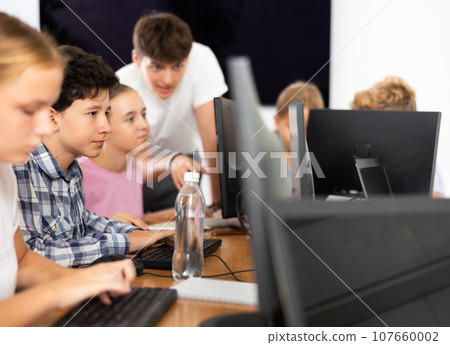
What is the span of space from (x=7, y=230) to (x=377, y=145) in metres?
1.01

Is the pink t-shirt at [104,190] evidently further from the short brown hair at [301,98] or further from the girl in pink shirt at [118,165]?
the short brown hair at [301,98]

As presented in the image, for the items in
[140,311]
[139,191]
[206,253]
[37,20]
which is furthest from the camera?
[37,20]

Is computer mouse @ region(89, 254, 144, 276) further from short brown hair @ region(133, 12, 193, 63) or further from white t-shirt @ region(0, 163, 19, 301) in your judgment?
short brown hair @ region(133, 12, 193, 63)

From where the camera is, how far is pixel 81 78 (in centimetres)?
125

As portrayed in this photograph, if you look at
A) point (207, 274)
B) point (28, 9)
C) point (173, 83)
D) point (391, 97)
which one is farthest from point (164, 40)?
point (28, 9)

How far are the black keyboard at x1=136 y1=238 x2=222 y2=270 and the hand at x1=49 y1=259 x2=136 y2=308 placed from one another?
0.26 metres

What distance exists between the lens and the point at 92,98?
4.17 ft

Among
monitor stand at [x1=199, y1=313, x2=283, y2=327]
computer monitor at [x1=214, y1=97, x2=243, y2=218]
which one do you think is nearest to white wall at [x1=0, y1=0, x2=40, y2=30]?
computer monitor at [x1=214, y1=97, x2=243, y2=218]

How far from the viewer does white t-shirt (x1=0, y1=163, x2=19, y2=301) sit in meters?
0.78

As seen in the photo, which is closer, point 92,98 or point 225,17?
point 92,98

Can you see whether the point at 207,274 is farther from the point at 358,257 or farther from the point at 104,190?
the point at 104,190

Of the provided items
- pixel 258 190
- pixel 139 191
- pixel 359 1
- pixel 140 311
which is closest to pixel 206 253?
pixel 140 311
